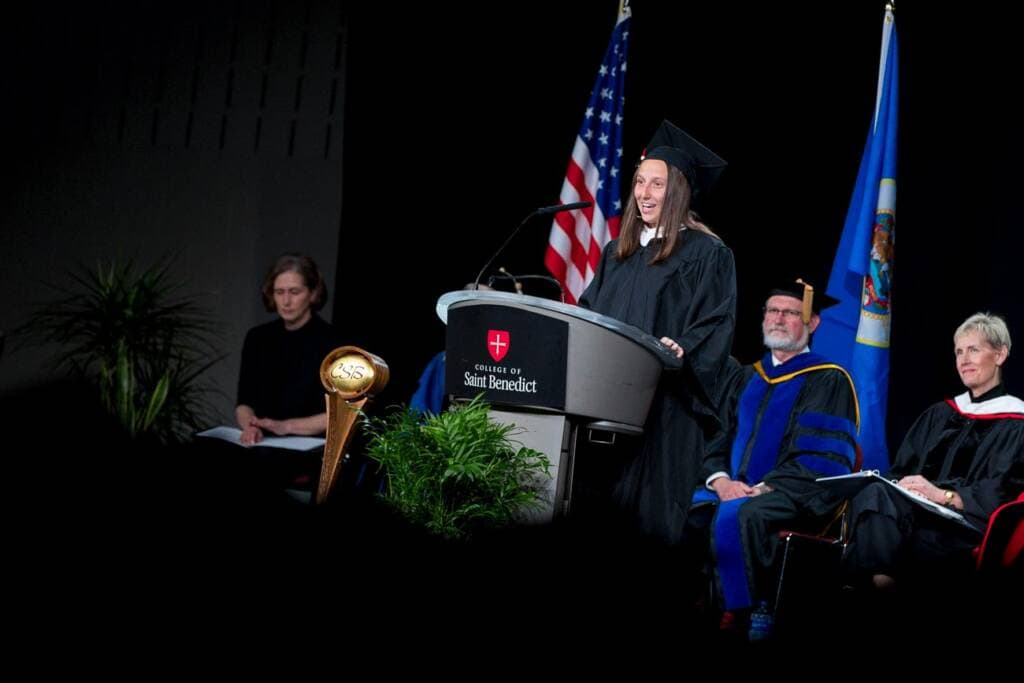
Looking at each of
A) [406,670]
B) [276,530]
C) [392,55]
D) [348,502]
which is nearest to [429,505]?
[348,502]

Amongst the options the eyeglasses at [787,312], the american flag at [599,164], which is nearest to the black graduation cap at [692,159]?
the eyeglasses at [787,312]

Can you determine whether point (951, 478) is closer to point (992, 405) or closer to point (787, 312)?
point (992, 405)

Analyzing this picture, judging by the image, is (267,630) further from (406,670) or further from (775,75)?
(775,75)

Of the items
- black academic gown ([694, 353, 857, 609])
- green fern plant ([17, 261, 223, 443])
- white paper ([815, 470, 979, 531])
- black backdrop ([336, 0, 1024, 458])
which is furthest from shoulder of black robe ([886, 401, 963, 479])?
green fern plant ([17, 261, 223, 443])

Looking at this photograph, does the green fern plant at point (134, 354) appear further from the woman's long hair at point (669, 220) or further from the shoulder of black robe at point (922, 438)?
the shoulder of black robe at point (922, 438)

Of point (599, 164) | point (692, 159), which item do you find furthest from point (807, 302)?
point (692, 159)

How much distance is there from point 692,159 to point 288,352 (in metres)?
2.09

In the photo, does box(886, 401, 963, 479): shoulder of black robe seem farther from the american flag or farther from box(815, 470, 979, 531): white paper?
the american flag

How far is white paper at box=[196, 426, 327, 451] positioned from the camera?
379cm

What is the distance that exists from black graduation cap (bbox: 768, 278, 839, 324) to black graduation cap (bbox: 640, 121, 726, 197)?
1.75 m

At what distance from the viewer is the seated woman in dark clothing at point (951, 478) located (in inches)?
139

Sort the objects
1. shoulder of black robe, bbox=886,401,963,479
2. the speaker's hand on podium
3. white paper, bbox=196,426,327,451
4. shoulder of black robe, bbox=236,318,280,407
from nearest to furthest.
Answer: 1. the speaker's hand on podium
2. white paper, bbox=196,426,327,451
3. shoulder of black robe, bbox=886,401,963,479
4. shoulder of black robe, bbox=236,318,280,407

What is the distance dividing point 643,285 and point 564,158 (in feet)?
8.88

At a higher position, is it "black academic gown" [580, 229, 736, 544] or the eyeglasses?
the eyeglasses
